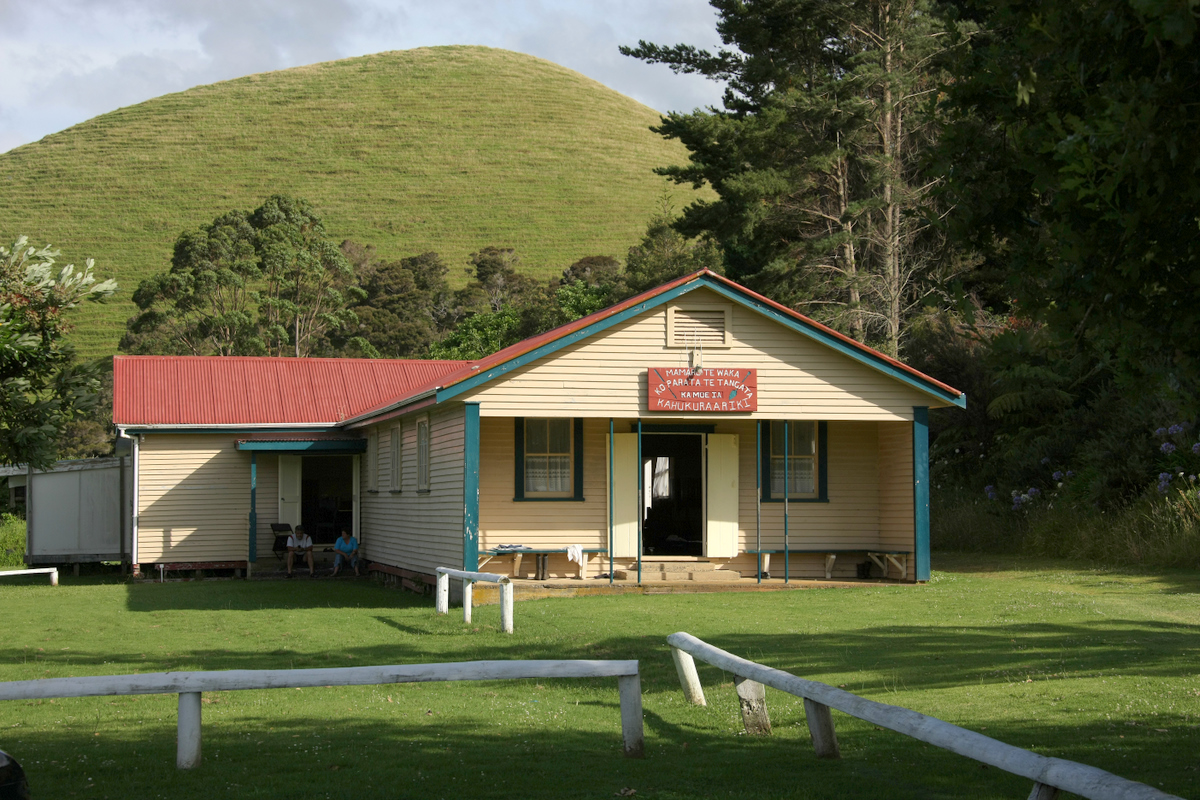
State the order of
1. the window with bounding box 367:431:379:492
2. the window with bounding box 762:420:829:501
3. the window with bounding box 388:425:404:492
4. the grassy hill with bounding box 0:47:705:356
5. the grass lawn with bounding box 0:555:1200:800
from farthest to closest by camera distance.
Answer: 1. the grassy hill with bounding box 0:47:705:356
2. the window with bounding box 367:431:379:492
3. the window with bounding box 388:425:404:492
4. the window with bounding box 762:420:829:501
5. the grass lawn with bounding box 0:555:1200:800

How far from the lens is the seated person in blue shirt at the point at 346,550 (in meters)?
23.5

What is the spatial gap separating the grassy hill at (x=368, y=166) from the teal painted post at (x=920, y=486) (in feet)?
195

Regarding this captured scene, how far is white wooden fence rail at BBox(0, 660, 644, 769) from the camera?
6.41 meters

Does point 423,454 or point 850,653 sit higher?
point 423,454

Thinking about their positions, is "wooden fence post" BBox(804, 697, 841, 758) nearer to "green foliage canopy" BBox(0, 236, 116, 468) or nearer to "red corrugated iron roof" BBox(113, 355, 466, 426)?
"green foliage canopy" BBox(0, 236, 116, 468)

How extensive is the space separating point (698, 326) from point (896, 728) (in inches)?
478

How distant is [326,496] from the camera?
27125 millimetres

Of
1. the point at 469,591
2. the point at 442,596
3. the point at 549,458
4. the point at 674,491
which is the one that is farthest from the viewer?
the point at 674,491

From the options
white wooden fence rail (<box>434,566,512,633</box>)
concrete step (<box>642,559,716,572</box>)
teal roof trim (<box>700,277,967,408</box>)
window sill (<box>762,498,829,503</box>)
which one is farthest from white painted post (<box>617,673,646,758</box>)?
window sill (<box>762,498,829,503</box>)

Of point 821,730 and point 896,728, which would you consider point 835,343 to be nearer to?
point 821,730

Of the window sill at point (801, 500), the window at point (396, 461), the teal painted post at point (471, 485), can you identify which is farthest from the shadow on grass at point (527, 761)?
the window at point (396, 461)

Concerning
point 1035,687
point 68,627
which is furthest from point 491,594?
point 1035,687

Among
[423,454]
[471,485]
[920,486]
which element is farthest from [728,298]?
[423,454]

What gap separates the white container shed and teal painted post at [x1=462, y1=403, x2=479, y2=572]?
12.2m
